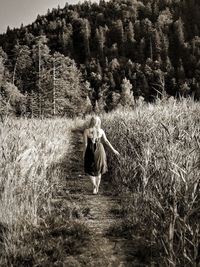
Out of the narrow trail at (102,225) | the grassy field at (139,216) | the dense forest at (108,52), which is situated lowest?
the narrow trail at (102,225)

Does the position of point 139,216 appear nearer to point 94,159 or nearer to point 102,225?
point 102,225

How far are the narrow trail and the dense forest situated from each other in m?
22.9

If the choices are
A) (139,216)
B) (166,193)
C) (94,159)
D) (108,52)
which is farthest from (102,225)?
(108,52)

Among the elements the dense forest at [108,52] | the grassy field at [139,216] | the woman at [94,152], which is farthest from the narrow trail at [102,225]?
the dense forest at [108,52]

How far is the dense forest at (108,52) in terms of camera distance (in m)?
39.2

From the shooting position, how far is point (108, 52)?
4594 inches

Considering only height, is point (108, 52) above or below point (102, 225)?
above

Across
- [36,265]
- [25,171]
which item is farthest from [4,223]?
[25,171]

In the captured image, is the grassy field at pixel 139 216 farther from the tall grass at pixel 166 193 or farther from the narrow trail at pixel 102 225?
the narrow trail at pixel 102 225

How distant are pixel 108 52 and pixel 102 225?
382ft

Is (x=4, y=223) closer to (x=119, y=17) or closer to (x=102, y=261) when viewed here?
(x=102, y=261)

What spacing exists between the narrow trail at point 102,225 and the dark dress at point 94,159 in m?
0.45

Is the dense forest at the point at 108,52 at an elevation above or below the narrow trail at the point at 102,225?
above

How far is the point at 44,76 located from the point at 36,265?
1139 inches
